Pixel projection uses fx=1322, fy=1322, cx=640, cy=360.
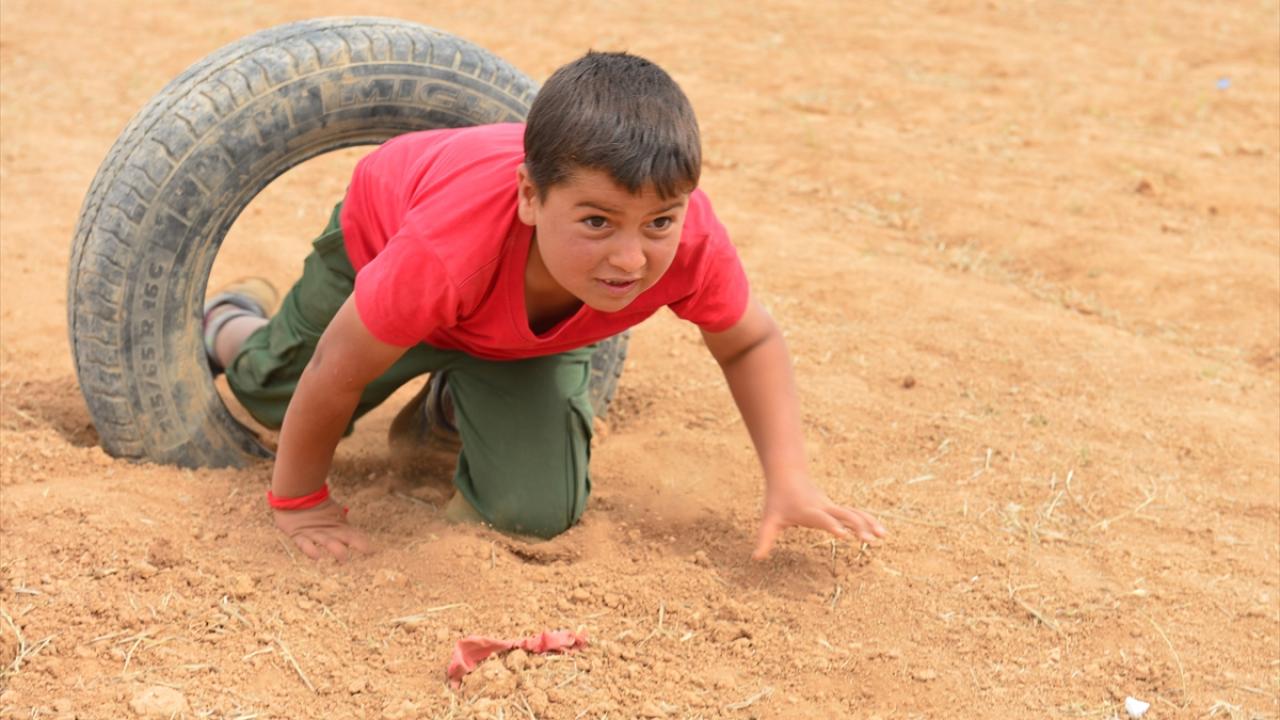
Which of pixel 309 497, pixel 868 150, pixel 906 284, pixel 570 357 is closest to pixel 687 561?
pixel 570 357

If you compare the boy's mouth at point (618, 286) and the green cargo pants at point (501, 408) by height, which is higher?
the boy's mouth at point (618, 286)

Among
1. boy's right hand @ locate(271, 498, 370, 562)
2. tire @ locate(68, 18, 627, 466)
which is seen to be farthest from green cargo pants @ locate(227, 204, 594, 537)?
boy's right hand @ locate(271, 498, 370, 562)

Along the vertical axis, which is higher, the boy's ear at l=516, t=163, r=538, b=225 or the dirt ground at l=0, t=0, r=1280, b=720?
the boy's ear at l=516, t=163, r=538, b=225

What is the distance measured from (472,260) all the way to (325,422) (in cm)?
58

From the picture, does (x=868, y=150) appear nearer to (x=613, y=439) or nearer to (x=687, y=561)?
(x=613, y=439)

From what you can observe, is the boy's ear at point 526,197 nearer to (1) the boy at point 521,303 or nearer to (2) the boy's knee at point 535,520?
(1) the boy at point 521,303

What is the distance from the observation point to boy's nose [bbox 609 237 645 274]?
267 centimetres

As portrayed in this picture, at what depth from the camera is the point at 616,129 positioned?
2.59 metres

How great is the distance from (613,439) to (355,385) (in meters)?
1.14

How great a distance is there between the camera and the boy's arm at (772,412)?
10.4 ft

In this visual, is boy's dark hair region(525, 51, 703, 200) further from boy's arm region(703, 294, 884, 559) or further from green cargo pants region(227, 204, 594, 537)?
green cargo pants region(227, 204, 594, 537)

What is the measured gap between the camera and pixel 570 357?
3637 millimetres

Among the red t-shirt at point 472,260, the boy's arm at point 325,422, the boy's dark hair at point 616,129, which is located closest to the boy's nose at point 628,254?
the boy's dark hair at point 616,129

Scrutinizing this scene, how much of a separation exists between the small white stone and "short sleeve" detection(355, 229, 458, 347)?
1651mm
